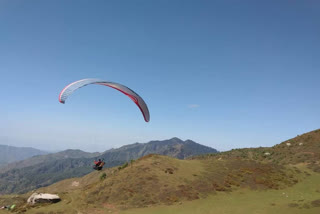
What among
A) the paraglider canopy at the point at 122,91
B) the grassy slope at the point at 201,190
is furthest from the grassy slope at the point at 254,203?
the paraglider canopy at the point at 122,91

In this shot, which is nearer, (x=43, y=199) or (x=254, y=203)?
(x=254, y=203)

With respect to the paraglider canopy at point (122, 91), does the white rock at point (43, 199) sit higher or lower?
lower

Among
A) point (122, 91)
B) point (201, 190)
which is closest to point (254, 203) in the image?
point (201, 190)

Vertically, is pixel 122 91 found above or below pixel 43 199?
above

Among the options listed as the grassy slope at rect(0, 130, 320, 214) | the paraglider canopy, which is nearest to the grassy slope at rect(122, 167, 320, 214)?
the grassy slope at rect(0, 130, 320, 214)

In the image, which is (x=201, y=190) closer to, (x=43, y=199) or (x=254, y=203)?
(x=254, y=203)

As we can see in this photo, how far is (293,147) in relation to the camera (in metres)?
61.2

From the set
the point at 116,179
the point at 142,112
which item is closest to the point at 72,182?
the point at 116,179

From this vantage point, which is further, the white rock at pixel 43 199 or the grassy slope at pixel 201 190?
the white rock at pixel 43 199

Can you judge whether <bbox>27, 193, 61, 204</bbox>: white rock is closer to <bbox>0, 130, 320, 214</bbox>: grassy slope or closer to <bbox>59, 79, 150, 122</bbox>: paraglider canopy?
<bbox>0, 130, 320, 214</bbox>: grassy slope

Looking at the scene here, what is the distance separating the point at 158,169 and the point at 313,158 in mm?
34683

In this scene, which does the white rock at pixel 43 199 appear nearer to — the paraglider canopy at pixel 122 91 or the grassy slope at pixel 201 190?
the grassy slope at pixel 201 190

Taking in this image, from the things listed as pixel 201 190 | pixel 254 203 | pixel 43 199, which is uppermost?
pixel 201 190

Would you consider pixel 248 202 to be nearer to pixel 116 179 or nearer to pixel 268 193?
pixel 268 193
